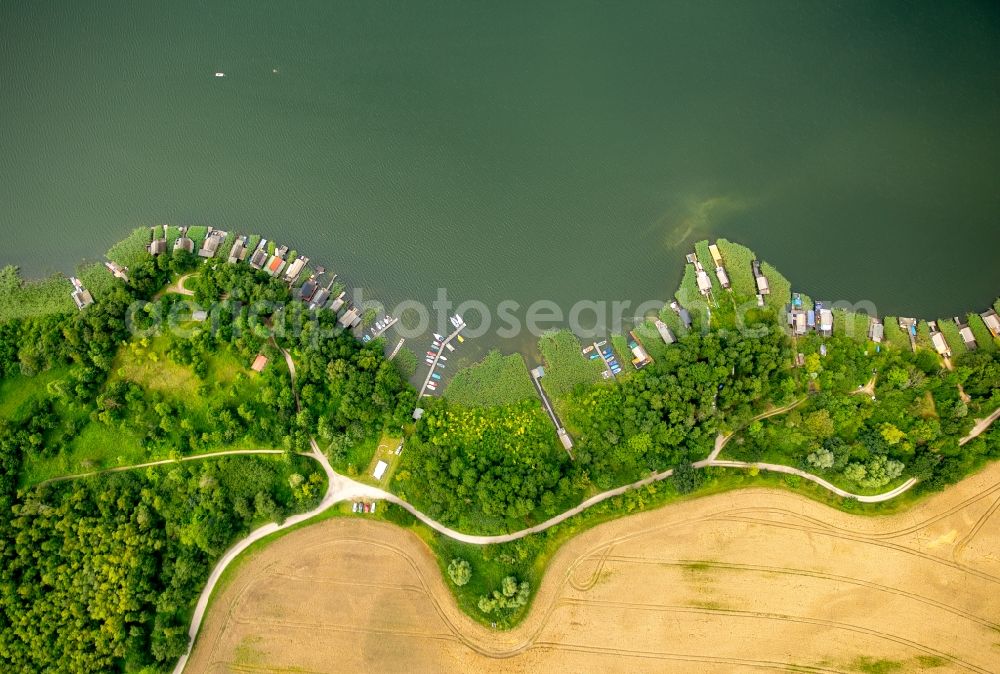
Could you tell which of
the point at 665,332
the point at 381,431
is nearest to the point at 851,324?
the point at 665,332

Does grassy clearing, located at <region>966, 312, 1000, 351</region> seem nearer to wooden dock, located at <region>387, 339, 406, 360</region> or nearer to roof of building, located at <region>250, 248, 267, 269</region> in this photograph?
wooden dock, located at <region>387, 339, 406, 360</region>

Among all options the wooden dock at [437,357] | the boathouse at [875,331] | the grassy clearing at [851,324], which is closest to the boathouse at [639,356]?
the wooden dock at [437,357]

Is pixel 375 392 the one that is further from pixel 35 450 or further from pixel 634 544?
pixel 35 450

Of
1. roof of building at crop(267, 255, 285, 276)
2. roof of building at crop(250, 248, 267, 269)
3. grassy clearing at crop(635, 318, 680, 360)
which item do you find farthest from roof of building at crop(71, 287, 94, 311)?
grassy clearing at crop(635, 318, 680, 360)

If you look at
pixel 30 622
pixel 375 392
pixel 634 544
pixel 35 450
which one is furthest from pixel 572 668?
pixel 35 450

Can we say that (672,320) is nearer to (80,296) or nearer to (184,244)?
(184,244)
